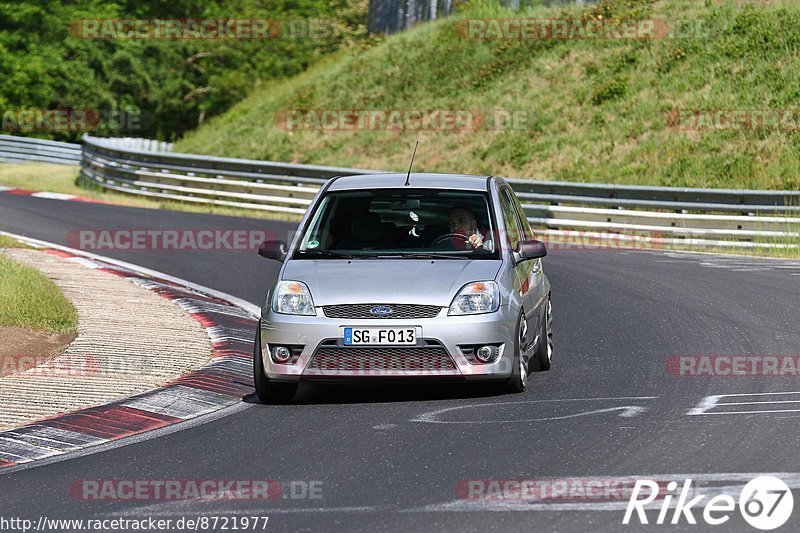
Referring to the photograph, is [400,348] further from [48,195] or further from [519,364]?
[48,195]

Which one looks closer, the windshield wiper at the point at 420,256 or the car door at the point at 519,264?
the windshield wiper at the point at 420,256

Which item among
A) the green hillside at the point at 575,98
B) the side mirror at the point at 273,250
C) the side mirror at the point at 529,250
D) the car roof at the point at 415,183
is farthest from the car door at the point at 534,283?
the green hillside at the point at 575,98

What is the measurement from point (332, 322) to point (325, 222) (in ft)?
4.71

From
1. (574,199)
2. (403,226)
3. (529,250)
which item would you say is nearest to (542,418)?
(529,250)

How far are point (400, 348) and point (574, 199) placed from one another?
15.6 m

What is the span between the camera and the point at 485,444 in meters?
7.63

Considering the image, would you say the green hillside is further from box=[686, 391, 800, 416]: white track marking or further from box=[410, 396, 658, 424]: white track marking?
box=[410, 396, 658, 424]: white track marking

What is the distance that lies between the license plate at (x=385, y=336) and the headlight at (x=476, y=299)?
0.32 m

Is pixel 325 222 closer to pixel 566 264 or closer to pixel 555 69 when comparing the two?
pixel 566 264

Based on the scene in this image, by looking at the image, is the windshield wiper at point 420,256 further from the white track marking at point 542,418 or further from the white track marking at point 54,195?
the white track marking at point 54,195

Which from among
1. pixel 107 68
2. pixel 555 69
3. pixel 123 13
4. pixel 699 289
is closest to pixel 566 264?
pixel 699 289

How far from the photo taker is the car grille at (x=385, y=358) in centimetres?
886

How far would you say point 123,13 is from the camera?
61625mm

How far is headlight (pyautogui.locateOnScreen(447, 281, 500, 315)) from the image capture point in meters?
9.00
